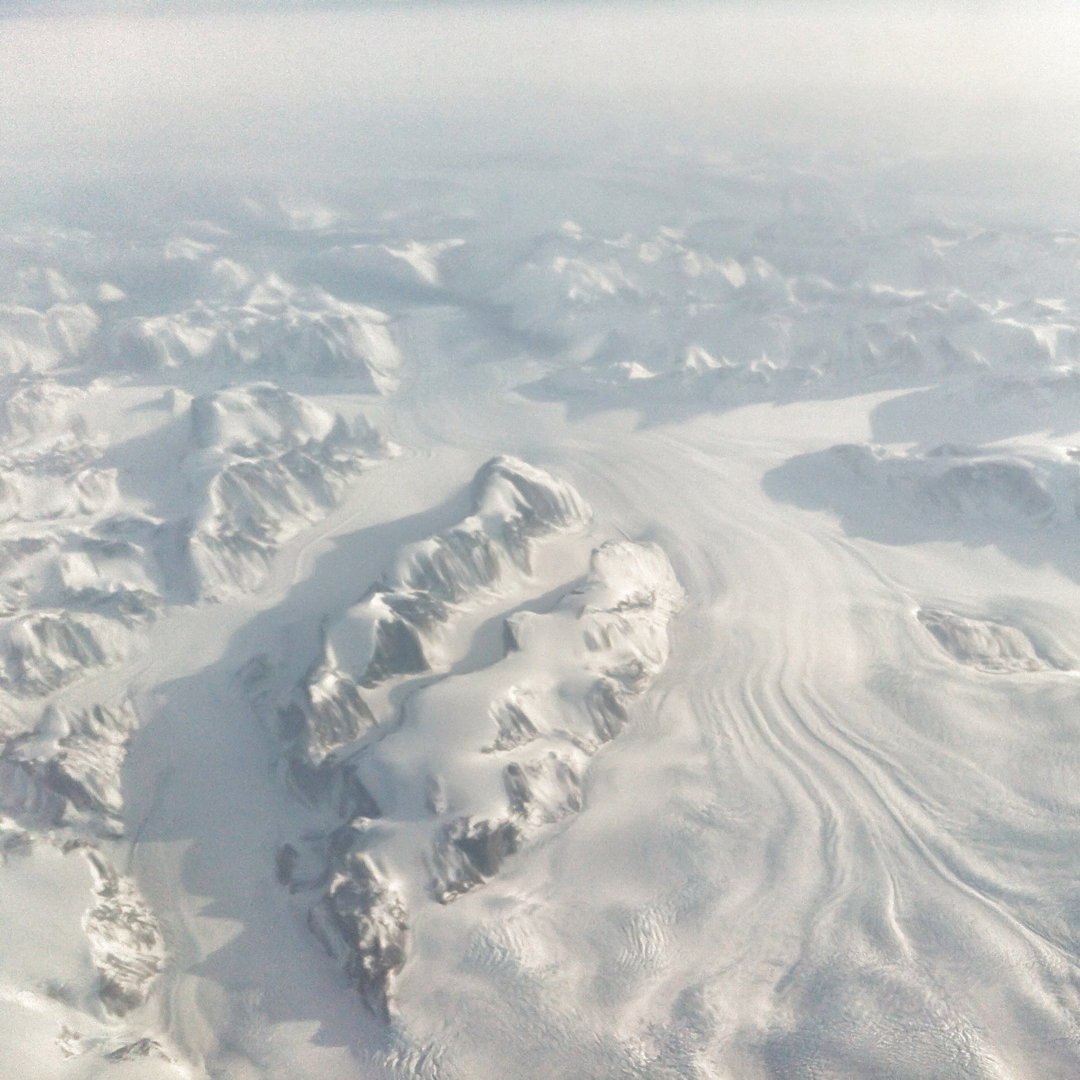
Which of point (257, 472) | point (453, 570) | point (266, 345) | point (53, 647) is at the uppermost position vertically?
point (266, 345)

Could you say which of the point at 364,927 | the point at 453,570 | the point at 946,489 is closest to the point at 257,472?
the point at 453,570

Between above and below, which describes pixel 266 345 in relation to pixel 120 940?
above

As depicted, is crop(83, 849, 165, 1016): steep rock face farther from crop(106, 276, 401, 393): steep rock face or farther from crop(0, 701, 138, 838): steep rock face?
crop(106, 276, 401, 393): steep rock face

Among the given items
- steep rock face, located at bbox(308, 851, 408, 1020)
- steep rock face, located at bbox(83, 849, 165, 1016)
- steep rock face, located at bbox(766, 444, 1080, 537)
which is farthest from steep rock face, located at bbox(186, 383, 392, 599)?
steep rock face, located at bbox(766, 444, 1080, 537)

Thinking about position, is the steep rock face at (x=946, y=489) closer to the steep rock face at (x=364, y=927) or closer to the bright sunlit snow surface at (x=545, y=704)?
the bright sunlit snow surface at (x=545, y=704)

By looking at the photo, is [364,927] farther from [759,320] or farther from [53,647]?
[759,320]

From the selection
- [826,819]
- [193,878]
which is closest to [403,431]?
[193,878]

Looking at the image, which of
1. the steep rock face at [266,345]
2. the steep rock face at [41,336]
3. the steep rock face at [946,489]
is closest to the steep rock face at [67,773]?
the steep rock face at [946,489]
